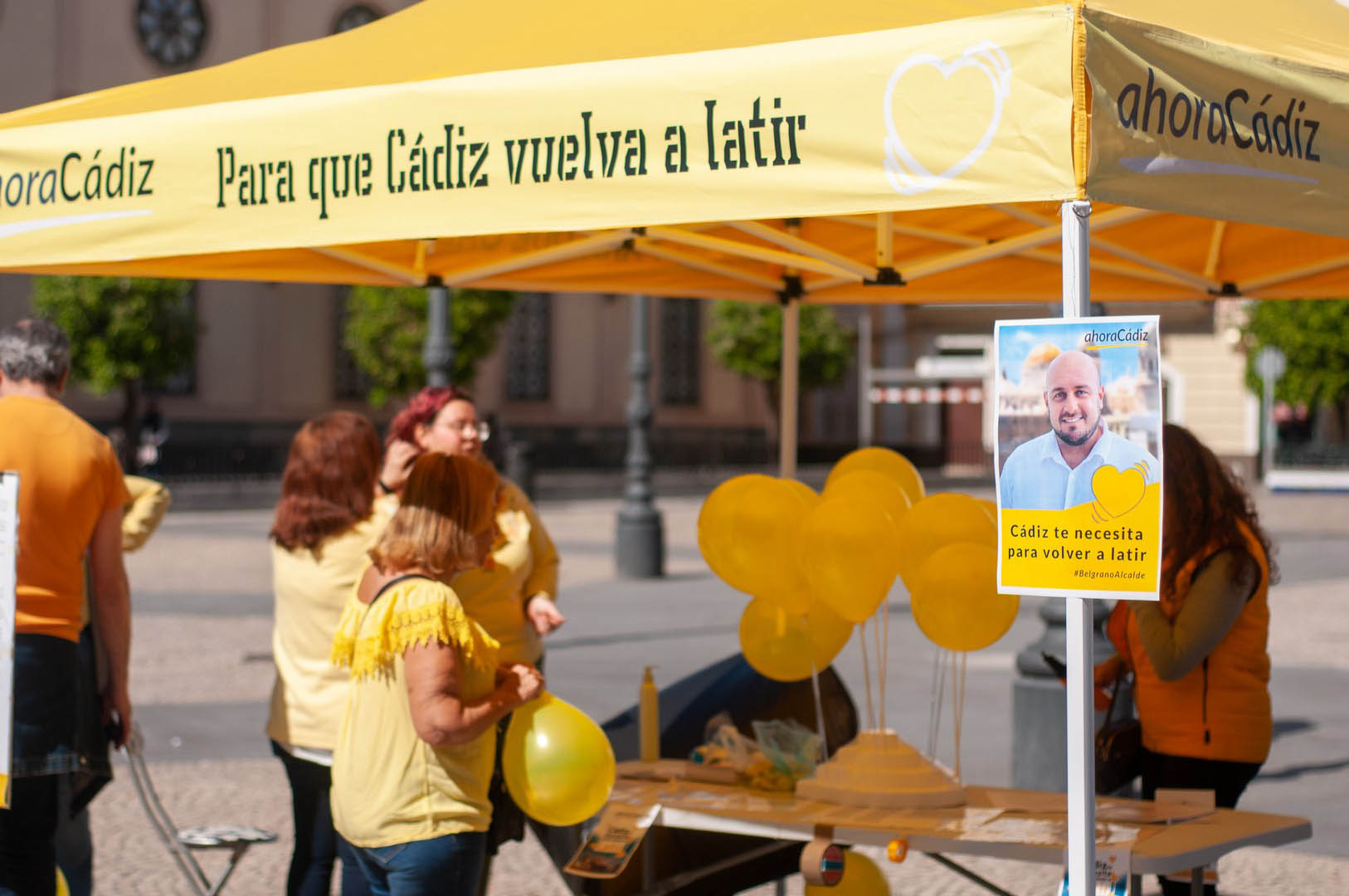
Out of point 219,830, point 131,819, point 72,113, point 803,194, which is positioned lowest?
point 131,819

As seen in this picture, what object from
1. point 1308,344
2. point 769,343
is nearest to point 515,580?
point 769,343

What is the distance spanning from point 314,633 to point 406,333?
31.1 metres

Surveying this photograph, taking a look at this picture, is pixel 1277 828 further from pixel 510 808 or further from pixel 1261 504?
pixel 1261 504

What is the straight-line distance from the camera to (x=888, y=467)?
517 centimetres

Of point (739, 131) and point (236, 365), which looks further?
point (236, 365)

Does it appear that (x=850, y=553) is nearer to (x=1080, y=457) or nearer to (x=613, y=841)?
(x=613, y=841)

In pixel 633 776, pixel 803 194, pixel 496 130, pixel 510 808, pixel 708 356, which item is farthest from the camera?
pixel 708 356

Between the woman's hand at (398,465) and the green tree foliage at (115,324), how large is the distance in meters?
25.9

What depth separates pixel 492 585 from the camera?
4508 millimetres

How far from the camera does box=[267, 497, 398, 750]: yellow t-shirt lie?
4.50 m

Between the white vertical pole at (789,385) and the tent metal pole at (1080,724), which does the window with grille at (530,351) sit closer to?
the white vertical pole at (789,385)

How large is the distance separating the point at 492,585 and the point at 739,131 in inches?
70.1

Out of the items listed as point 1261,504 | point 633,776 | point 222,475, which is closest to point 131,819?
point 633,776

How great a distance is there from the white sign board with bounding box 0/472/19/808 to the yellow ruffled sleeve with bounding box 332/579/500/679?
0.97 meters
